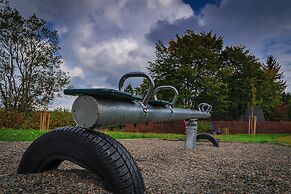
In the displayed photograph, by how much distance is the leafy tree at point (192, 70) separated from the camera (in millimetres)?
29875

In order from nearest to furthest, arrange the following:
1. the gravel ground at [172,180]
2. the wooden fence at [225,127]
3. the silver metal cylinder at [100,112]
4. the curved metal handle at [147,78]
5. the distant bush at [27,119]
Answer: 1. the silver metal cylinder at [100,112]
2. the gravel ground at [172,180]
3. the curved metal handle at [147,78]
4. the distant bush at [27,119]
5. the wooden fence at [225,127]

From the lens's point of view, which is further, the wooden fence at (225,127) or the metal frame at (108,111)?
the wooden fence at (225,127)

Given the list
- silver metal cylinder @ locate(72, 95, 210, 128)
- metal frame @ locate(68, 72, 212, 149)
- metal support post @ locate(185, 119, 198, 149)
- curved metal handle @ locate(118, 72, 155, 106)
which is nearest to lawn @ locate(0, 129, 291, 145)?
metal support post @ locate(185, 119, 198, 149)

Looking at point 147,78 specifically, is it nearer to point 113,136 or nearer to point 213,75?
point 113,136

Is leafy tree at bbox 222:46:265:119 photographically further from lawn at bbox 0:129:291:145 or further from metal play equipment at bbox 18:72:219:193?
metal play equipment at bbox 18:72:219:193

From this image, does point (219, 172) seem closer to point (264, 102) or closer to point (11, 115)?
point (11, 115)

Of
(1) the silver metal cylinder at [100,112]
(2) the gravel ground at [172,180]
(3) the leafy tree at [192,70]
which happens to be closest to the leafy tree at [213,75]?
(3) the leafy tree at [192,70]

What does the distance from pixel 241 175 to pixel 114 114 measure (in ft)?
7.07

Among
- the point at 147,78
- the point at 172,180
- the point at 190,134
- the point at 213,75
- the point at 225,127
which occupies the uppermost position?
the point at 213,75

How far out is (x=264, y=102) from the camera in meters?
35.8

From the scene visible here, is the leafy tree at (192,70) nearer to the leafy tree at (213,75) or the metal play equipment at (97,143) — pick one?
the leafy tree at (213,75)

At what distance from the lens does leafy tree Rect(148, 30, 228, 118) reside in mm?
29875

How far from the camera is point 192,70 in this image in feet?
98.5

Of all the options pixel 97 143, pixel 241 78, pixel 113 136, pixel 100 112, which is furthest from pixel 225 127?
pixel 100 112
